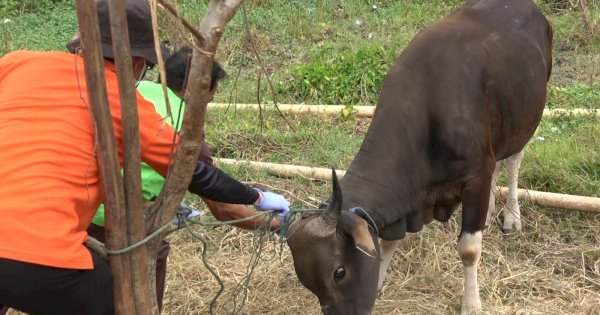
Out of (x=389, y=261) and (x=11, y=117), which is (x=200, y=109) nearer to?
(x=11, y=117)

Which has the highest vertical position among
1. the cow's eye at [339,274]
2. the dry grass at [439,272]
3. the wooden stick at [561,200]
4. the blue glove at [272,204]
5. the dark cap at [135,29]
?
the dark cap at [135,29]

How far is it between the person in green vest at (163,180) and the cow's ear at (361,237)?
356 millimetres

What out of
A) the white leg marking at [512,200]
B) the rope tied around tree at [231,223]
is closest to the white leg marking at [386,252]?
the rope tied around tree at [231,223]

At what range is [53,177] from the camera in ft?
10.2

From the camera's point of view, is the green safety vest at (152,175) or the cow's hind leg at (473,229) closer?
the green safety vest at (152,175)

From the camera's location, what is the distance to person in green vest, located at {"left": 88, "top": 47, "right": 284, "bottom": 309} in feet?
13.0

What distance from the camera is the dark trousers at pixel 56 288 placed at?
310cm

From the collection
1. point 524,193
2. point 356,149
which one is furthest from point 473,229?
point 356,149

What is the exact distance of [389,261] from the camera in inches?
218

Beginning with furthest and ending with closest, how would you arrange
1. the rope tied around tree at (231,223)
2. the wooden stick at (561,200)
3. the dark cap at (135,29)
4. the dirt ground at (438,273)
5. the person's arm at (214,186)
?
the wooden stick at (561,200) → the dirt ground at (438,273) → the person's arm at (214,186) → the dark cap at (135,29) → the rope tied around tree at (231,223)

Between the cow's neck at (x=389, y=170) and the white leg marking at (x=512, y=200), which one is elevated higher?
the cow's neck at (x=389, y=170)

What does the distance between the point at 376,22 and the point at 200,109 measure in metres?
7.99

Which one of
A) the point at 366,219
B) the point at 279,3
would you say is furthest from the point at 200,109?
the point at 279,3

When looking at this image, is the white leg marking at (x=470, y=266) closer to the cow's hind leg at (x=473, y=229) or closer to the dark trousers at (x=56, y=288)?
the cow's hind leg at (x=473, y=229)
